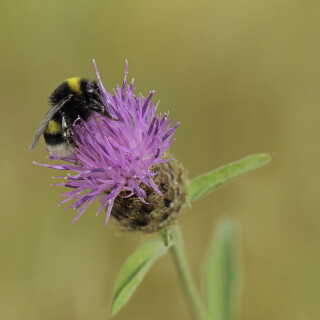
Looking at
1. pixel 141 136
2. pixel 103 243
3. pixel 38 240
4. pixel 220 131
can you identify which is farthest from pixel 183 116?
pixel 141 136

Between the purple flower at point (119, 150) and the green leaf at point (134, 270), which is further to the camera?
the green leaf at point (134, 270)

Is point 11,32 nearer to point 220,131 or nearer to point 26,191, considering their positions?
point 26,191

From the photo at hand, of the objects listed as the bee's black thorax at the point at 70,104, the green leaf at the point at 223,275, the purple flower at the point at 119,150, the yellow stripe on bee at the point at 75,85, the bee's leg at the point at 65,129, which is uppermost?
the yellow stripe on bee at the point at 75,85

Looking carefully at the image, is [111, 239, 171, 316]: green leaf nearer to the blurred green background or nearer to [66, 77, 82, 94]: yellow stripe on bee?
[66, 77, 82, 94]: yellow stripe on bee

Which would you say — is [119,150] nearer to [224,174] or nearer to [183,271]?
[224,174]

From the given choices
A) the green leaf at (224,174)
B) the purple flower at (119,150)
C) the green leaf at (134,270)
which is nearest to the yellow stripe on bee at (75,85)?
the purple flower at (119,150)

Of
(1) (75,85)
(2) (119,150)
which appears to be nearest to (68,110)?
(1) (75,85)

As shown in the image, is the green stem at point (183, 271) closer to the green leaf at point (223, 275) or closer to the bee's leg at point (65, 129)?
the green leaf at point (223, 275)
